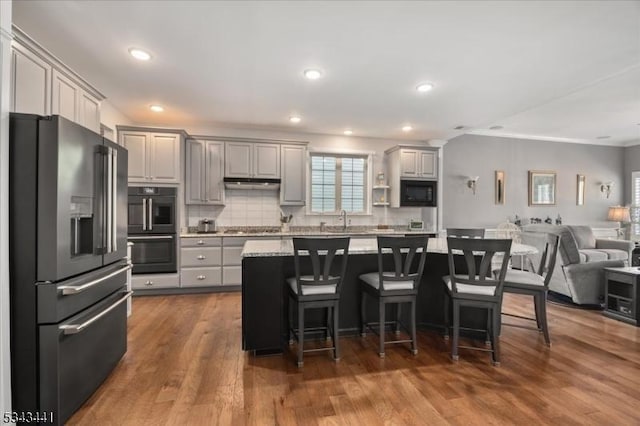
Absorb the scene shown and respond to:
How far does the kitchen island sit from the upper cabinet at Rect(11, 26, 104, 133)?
1880 millimetres

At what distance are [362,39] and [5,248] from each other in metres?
2.74

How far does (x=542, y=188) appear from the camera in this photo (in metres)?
6.70

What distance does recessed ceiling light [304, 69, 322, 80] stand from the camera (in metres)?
3.10

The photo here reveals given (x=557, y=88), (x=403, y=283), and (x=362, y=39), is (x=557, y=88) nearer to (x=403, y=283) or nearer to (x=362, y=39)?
(x=362, y=39)

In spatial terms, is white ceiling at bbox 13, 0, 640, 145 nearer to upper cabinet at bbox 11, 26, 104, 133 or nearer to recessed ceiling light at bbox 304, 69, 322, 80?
recessed ceiling light at bbox 304, 69, 322, 80

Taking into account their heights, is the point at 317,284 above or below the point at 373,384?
above

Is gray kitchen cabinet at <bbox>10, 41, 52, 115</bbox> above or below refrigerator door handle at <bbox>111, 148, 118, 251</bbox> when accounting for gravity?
above

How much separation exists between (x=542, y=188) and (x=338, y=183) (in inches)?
181

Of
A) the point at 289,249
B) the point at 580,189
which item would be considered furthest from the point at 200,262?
the point at 580,189

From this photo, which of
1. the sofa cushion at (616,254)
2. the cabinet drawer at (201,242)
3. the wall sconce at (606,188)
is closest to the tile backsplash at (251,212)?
the cabinet drawer at (201,242)

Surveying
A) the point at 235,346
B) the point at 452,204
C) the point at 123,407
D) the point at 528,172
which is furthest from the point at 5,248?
the point at 528,172

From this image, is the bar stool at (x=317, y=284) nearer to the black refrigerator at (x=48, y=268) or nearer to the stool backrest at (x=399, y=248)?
the stool backrest at (x=399, y=248)

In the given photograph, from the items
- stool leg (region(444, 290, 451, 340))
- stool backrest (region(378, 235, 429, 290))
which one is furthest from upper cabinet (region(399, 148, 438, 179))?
stool backrest (region(378, 235, 429, 290))

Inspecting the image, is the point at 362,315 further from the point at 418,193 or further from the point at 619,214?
the point at 619,214
